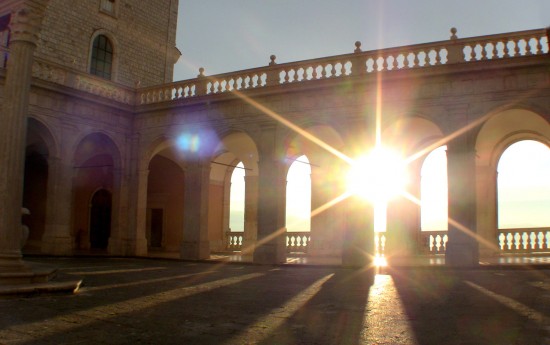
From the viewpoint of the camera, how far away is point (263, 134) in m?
17.1

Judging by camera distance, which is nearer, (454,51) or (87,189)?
(454,51)

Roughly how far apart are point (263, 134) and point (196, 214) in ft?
12.6

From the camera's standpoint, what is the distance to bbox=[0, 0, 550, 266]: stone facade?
14.4 m

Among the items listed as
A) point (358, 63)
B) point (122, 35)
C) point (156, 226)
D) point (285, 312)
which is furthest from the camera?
point (156, 226)

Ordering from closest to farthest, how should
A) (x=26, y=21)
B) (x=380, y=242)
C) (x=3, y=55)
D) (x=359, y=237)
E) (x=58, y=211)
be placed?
(x=26, y=21) < (x=359, y=237) < (x=3, y=55) < (x=58, y=211) < (x=380, y=242)

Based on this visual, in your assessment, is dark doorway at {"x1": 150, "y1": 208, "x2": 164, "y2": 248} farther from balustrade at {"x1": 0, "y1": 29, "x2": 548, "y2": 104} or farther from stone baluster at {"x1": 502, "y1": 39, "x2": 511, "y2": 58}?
stone baluster at {"x1": 502, "y1": 39, "x2": 511, "y2": 58}

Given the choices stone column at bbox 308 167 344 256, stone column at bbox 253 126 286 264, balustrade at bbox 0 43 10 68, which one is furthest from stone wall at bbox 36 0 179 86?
stone column at bbox 308 167 344 256

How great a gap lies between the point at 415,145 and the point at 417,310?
13473 mm

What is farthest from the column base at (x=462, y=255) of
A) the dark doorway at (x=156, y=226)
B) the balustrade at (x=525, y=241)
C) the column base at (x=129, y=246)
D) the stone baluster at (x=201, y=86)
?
the dark doorway at (x=156, y=226)

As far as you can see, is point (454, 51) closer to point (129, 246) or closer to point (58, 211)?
point (129, 246)

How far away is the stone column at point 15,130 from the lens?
8.06 metres

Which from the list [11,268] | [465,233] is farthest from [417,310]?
[465,233]

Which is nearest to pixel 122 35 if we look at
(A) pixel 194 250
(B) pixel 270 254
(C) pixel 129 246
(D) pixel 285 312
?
(C) pixel 129 246

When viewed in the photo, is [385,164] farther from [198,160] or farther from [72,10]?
[72,10]
